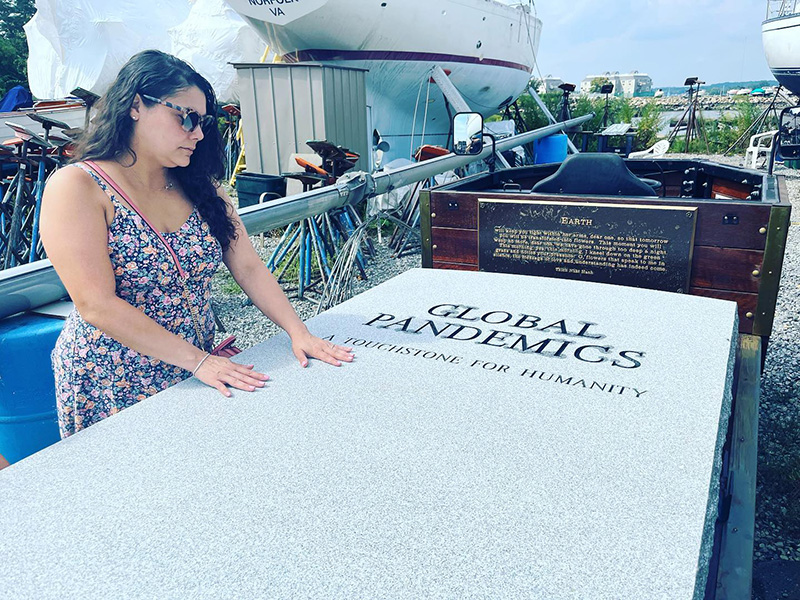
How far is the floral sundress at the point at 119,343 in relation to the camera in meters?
1.82

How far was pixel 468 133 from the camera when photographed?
4.39 m

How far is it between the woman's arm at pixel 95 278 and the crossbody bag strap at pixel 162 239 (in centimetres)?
7

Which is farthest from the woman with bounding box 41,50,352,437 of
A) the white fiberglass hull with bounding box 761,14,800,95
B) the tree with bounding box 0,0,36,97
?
the tree with bounding box 0,0,36,97

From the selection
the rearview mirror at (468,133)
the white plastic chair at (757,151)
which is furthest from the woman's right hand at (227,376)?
the white plastic chair at (757,151)

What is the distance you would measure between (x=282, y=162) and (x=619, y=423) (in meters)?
7.51

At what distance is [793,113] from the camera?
1223 centimetres

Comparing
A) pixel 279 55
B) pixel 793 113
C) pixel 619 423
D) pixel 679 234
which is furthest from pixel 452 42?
pixel 619 423

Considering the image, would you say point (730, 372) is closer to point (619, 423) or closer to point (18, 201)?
point (619, 423)

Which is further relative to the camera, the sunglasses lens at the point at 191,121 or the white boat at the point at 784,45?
the white boat at the point at 784,45

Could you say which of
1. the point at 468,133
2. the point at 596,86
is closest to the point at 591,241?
the point at 468,133

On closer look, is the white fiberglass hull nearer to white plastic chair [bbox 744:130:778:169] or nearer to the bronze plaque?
white plastic chair [bbox 744:130:778:169]

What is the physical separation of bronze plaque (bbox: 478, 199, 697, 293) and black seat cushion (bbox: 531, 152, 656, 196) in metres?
0.50

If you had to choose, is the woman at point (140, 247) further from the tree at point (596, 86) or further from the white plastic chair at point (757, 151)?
the tree at point (596, 86)

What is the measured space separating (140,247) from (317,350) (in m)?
0.63
